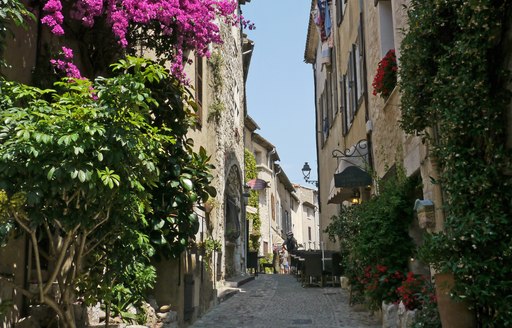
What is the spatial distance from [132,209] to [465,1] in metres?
3.22

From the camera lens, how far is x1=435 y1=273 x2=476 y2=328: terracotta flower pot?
4.47 m

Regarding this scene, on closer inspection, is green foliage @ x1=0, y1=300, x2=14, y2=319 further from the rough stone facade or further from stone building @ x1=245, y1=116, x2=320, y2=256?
stone building @ x1=245, y1=116, x2=320, y2=256

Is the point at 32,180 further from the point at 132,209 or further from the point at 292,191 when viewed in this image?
the point at 292,191

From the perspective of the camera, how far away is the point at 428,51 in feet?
17.3

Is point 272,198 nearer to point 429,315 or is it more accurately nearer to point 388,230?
point 388,230

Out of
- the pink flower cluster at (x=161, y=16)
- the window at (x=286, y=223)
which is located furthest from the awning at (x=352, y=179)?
the window at (x=286, y=223)

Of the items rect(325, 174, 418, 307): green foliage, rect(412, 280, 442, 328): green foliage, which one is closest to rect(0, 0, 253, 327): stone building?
rect(325, 174, 418, 307): green foliage

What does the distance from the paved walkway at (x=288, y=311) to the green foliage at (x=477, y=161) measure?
12.9 ft

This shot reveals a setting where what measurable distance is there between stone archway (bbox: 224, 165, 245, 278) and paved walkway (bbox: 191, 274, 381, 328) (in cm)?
277

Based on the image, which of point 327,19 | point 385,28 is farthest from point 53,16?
point 327,19

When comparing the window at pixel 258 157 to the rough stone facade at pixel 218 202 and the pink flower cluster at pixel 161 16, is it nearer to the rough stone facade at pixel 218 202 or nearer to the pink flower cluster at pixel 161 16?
the rough stone facade at pixel 218 202

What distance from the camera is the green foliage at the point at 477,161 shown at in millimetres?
4152

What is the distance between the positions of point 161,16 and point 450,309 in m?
4.67

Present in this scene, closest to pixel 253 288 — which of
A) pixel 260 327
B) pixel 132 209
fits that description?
pixel 260 327
